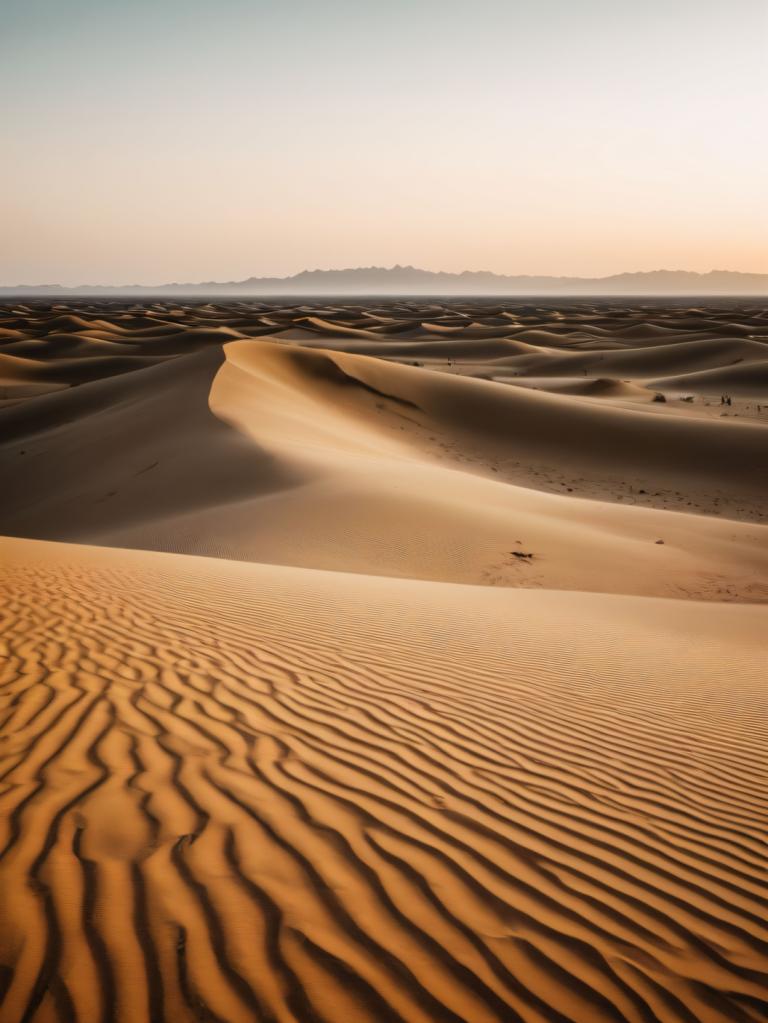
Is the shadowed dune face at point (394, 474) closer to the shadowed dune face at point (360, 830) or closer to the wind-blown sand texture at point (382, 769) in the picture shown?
the wind-blown sand texture at point (382, 769)

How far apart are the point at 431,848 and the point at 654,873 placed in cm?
95

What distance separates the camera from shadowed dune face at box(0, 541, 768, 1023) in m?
2.25

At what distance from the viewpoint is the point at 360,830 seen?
3.02 m

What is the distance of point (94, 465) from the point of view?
1767cm

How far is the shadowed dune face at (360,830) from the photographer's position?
2254 mm

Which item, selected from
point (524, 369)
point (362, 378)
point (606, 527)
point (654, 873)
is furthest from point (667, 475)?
point (524, 369)

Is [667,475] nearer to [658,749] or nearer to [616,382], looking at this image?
[616,382]

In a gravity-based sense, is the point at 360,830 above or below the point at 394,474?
above

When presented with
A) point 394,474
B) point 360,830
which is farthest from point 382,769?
point 394,474

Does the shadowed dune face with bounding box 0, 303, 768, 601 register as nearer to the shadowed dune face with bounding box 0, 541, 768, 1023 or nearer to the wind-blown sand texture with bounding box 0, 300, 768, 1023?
the wind-blown sand texture with bounding box 0, 300, 768, 1023

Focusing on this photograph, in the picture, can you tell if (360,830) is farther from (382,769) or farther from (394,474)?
(394,474)

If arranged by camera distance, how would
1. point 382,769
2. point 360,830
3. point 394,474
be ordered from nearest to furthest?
point 360,830
point 382,769
point 394,474

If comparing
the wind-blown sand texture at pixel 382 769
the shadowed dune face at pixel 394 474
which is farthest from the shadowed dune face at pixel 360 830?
the shadowed dune face at pixel 394 474

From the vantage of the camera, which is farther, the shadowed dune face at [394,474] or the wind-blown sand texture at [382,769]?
the shadowed dune face at [394,474]
